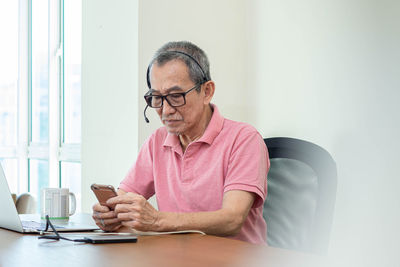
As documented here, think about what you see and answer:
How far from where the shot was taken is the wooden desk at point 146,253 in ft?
2.20

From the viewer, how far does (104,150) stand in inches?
78.5

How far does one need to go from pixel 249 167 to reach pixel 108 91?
0.94m

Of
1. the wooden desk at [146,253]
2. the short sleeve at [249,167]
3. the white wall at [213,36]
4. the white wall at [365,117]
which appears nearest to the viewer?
the white wall at [365,117]

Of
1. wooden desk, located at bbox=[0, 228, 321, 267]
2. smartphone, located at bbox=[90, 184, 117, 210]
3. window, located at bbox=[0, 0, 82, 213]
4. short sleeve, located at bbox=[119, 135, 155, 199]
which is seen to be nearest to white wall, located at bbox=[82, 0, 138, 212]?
short sleeve, located at bbox=[119, 135, 155, 199]

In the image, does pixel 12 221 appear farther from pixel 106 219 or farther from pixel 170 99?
pixel 170 99

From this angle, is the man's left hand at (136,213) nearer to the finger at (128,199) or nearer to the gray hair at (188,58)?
the finger at (128,199)

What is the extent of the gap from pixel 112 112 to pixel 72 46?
58.5 inches

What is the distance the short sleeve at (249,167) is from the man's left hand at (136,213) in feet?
0.82

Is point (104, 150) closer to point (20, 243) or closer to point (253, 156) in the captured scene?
point (253, 156)

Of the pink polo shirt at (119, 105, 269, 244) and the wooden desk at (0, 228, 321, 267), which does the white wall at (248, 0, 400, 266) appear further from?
the pink polo shirt at (119, 105, 269, 244)

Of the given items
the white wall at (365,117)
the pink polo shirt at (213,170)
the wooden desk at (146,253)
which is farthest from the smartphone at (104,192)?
the white wall at (365,117)

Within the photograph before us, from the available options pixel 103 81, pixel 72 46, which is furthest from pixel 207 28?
pixel 72 46

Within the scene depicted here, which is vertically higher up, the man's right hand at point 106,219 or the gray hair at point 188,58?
the gray hair at point 188,58

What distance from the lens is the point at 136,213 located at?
3.29ft
